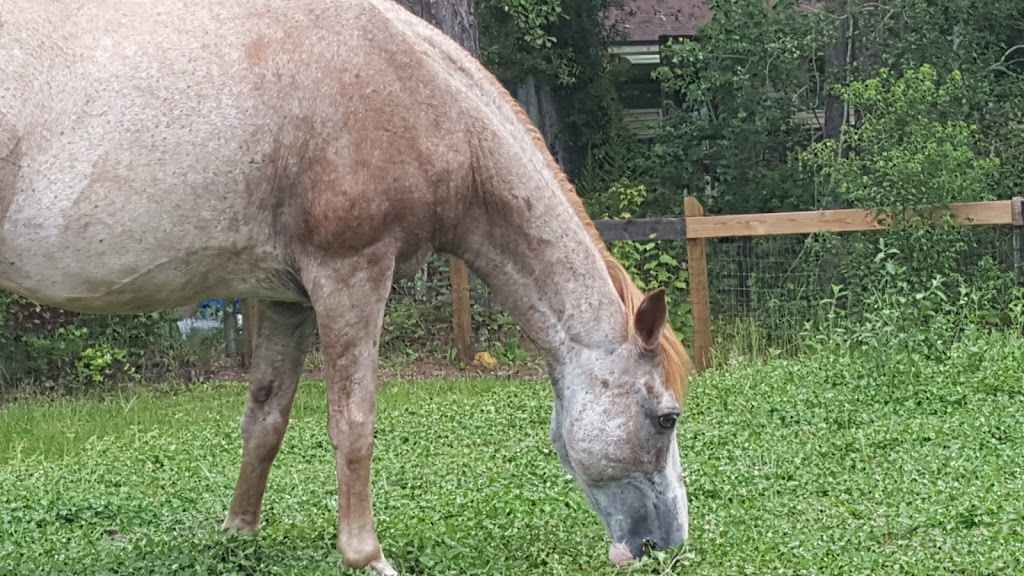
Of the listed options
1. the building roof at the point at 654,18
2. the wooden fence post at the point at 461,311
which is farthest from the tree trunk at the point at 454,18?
the building roof at the point at 654,18

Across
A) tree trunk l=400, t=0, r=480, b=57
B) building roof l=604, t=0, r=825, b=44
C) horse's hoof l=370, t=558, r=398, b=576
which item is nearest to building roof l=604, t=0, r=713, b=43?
building roof l=604, t=0, r=825, b=44

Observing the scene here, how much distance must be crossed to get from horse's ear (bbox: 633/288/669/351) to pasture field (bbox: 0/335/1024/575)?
83 cm

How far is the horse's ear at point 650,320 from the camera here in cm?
475

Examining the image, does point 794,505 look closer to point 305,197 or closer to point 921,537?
point 921,537

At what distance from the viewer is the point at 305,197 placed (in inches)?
176

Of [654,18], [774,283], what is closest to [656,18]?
[654,18]

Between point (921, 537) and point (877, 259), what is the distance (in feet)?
14.0

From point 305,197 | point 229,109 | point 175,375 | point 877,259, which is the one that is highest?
point 229,109

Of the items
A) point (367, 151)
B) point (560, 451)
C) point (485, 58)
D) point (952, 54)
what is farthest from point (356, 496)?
point (485, 58)

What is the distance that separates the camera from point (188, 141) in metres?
4.36

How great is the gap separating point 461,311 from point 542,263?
6.25 meters

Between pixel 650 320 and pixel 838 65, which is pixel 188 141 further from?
pixel 838 65

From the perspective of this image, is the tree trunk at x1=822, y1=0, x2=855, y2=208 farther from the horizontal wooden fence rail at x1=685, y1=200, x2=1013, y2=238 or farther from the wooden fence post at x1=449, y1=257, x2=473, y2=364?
the wooden fence post at x1=449, y1=257, x2=473, y2=364

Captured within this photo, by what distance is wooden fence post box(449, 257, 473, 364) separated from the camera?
436 inches
